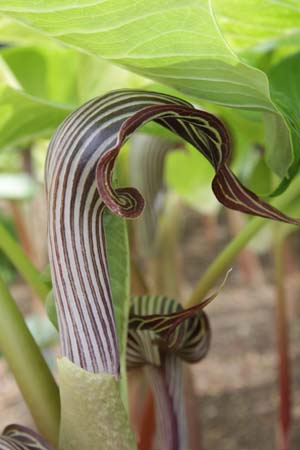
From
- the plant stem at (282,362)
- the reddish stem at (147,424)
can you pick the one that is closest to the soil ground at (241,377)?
the plant stem at (282,362)

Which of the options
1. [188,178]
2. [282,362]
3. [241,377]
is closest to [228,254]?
[282,362]

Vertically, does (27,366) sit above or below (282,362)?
above

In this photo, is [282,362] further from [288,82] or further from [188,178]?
[288,82]

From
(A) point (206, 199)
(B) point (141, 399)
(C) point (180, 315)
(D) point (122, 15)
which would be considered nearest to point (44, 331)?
(A) point (206, 199)

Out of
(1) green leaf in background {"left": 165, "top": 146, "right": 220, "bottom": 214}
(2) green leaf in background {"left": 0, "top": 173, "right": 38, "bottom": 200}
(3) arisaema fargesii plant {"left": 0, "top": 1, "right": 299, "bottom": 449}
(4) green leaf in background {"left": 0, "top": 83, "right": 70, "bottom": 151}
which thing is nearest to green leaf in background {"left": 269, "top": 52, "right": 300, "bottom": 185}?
(3) arisaema fargesii plant {"left": 0, "top": 1, "right": 299, "bottom": 449}

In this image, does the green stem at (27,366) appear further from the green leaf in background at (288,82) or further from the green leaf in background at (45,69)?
the green leaf in background at (45,69)

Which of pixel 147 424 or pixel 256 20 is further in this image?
pixel 147 424
